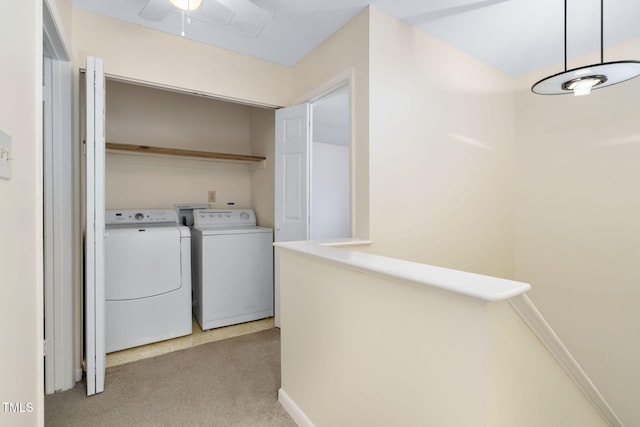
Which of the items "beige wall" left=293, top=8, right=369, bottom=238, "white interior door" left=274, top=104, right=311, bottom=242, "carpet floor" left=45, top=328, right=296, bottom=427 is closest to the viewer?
"carpet floor" left=45, top=328, right=296, bottom=427

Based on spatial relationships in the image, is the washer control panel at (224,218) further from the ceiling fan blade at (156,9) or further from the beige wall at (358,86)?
the ceiling fan blade at (156,9)

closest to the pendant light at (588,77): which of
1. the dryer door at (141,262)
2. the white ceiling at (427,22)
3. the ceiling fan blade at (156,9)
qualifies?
the white ceiling at (427,22)

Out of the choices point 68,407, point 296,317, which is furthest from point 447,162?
point 68,407

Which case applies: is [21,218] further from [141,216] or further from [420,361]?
[141,216]

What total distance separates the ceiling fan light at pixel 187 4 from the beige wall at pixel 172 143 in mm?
1694

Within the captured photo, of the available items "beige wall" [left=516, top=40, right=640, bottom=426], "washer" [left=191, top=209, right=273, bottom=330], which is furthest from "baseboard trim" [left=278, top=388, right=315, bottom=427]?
"beige wall" [left=516, top=40, right=640, bottom=426]

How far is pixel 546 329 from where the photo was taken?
84 centimetres

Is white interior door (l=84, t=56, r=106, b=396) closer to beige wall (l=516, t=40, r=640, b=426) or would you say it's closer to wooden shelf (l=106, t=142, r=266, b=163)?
wooden shelf (l=106, t=142, r=266, b=163)

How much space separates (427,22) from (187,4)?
1625 mm

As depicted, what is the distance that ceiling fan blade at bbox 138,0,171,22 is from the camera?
172cm

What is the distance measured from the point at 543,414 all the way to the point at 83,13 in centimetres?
318

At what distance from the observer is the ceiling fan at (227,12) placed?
67.9 inches

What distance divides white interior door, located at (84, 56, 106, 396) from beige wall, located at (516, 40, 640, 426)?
3613 mm

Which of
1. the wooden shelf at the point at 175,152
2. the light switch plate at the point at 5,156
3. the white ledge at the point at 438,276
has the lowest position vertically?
the white ledge at the point at 438,276
